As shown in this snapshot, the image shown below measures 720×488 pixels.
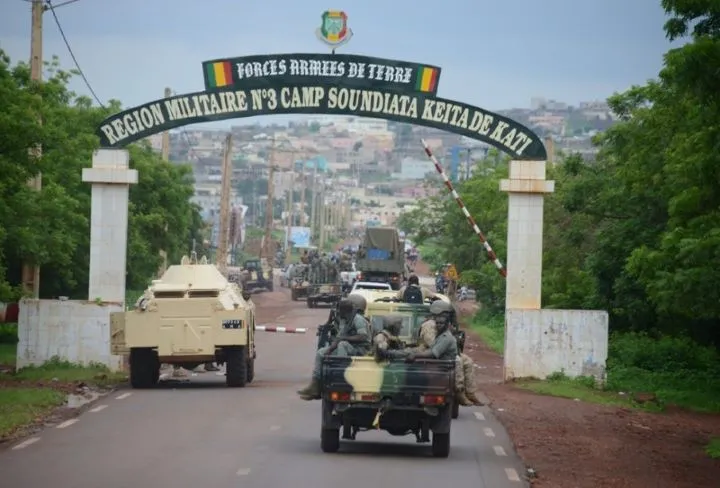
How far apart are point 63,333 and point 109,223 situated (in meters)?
2.80

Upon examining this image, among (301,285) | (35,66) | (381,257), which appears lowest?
(301,285)

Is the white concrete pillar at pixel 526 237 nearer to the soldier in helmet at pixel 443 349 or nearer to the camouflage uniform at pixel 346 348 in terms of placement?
the soldier in helmet at pixel 443 349

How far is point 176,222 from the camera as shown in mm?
61750

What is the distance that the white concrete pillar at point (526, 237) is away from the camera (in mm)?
34281

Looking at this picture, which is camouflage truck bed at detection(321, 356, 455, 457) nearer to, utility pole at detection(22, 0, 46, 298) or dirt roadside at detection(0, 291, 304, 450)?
dirt roadside at detection(0, 291, 304, 450)

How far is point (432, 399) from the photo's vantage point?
62.5 ft

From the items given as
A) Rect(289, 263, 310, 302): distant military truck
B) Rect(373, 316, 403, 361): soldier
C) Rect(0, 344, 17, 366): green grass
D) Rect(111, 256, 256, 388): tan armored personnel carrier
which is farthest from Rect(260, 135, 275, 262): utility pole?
Rect(373, 316, 403, 361): soldier

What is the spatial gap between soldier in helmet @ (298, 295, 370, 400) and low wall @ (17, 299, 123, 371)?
498 inches

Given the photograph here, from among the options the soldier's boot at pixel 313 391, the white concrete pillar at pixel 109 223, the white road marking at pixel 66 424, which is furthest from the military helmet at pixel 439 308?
the white concrete pillar at pixel 109 223

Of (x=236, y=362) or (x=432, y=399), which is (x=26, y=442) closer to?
(x=432, y=399)

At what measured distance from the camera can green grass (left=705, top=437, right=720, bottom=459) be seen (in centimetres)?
2191

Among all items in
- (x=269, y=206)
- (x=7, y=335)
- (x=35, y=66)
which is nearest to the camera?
(x=35, y=66)

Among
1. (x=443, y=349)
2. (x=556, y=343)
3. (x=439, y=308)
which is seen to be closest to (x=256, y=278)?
(x=556, y=343)

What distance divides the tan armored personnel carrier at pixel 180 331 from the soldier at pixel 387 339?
7599 millimetres
